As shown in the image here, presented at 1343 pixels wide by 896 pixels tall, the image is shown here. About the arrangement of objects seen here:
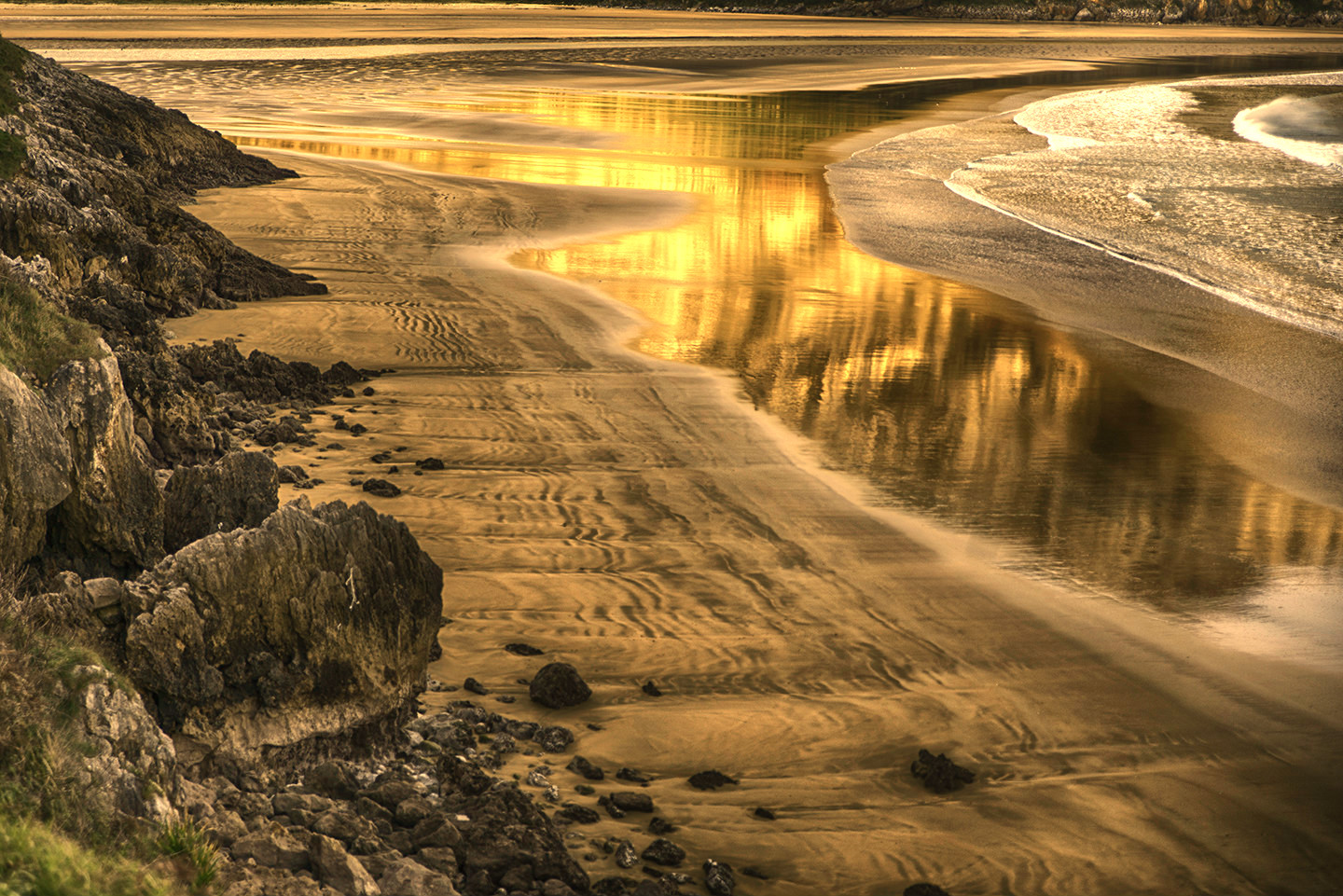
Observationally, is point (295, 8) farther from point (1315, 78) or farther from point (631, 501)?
point (631, 501)

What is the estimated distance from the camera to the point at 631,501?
32.7 feet

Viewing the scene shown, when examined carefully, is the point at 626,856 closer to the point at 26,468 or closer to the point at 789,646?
the point at 789,646

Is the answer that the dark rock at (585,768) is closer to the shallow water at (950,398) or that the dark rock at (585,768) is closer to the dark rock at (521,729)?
the dark rock at (521,729)

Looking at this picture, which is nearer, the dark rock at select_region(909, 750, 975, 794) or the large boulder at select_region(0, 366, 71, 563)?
the large boulder at select_region(0, 366, 71, 563)

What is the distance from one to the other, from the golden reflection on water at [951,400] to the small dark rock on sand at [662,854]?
4584 mm

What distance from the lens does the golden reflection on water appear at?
384 inches

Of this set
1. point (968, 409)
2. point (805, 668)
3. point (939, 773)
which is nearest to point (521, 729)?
point (805, 668)

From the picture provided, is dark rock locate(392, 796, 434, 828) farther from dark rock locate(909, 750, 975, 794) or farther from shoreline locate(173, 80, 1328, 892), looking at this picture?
dark rock locate(909, 750, 975, 794)

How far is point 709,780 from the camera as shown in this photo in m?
6.40

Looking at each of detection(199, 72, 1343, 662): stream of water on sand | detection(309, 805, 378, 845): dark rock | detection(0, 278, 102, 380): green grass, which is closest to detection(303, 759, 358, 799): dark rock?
detection(309, 805, 378, 845): dark rock

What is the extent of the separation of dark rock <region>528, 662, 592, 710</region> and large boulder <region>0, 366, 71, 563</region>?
9.10ft

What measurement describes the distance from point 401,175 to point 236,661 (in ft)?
69.8

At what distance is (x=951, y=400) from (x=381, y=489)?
6.37m

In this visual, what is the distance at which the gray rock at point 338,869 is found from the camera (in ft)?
14.9
